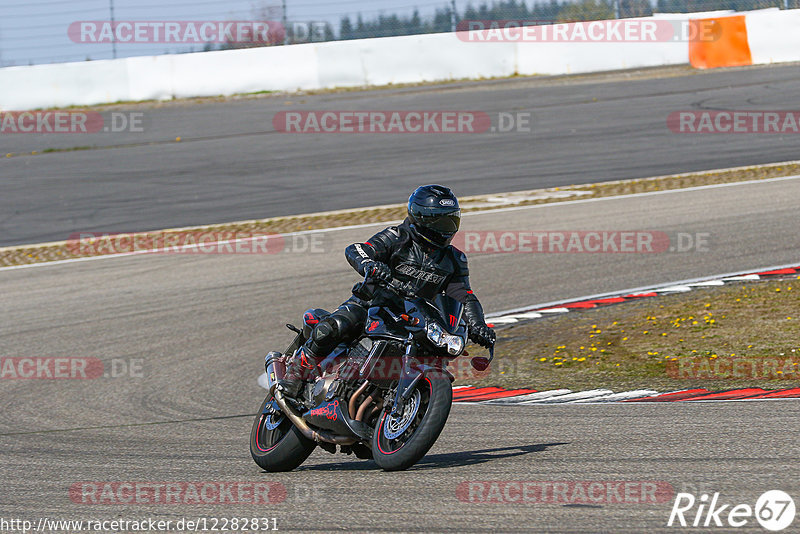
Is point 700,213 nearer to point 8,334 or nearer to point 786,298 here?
point 786,298

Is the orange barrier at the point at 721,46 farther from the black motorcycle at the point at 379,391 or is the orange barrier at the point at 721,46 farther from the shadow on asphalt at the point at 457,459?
the black motorcycle at the point at 379,391

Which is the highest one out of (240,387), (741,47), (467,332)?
(741,47)

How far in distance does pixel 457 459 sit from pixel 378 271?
1306mm

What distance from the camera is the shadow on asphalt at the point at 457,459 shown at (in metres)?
6.42

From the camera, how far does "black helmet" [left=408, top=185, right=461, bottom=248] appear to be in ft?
20.9

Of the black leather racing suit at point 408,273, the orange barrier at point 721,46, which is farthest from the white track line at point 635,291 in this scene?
the orange barrier at point 721,46

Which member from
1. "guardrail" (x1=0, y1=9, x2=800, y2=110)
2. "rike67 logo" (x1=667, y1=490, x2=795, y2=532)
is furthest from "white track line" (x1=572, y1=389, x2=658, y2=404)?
"guardrail" (x1=0, y1=9, x2=800, y2=110)

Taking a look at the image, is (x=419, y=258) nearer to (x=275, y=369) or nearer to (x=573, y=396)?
(x=275, y=369)

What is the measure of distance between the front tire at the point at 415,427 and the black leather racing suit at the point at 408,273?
2.08ft

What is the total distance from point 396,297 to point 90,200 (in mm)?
14108

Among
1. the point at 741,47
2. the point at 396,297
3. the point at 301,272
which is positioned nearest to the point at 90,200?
the point at 301,272

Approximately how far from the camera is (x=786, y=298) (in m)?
11.1

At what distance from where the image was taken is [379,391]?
20.9 feet

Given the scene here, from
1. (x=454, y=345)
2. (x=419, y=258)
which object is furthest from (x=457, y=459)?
(x=419, y=258)
